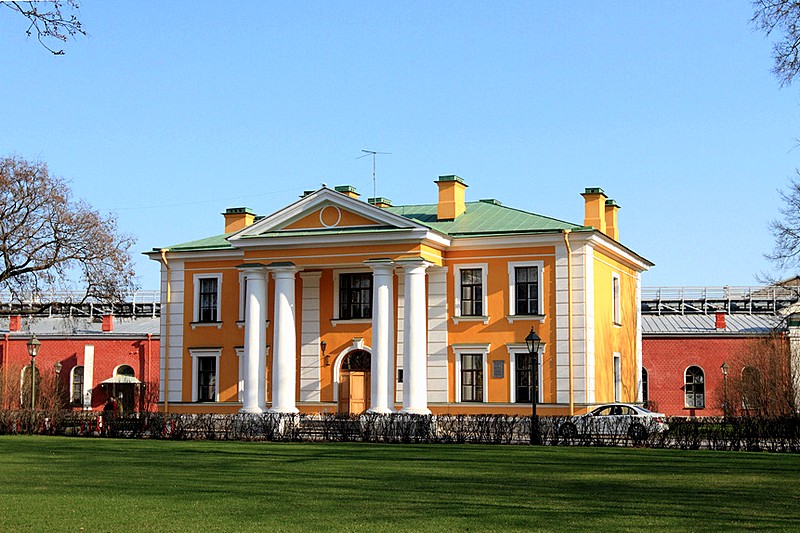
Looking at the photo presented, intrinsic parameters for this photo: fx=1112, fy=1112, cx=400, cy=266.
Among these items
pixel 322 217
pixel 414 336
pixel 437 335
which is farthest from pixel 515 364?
pixel 322 217

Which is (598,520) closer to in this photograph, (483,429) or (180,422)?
(483,429)

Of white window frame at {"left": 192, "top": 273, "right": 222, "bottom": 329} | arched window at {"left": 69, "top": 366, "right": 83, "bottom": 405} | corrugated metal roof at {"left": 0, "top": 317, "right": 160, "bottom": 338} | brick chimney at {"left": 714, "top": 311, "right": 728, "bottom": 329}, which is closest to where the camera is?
white window frame at {"left": 192, "top": 273, "right": 222, "bottom": 329}

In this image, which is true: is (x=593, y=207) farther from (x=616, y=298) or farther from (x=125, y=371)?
(x=125, y=371)

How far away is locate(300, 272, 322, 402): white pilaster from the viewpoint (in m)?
37.5

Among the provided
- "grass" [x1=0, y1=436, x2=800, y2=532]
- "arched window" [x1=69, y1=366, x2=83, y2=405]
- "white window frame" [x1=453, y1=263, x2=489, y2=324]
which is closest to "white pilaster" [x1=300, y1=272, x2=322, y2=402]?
"white window frame" [x1=453, y1=263, x2=489, y2=324]

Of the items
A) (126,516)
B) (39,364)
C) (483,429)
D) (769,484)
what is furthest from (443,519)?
(39,364)

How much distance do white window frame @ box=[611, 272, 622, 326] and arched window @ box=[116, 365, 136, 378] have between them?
24594 millimetres

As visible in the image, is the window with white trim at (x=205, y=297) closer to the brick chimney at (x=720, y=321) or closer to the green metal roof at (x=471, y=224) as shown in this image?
the green metal roof at (x=471, y=224)

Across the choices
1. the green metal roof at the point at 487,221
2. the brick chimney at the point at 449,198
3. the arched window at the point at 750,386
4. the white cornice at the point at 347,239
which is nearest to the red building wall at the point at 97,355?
the white cornice at the point at 347,239

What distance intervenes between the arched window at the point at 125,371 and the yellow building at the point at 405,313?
13818 millimetres

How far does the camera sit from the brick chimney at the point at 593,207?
38062mm

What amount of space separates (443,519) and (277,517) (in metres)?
2.06

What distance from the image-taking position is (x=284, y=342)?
35.8 meters

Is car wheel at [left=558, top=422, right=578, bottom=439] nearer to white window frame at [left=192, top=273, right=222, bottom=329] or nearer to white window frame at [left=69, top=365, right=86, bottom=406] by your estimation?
white window frame at [left=192, top=273, right=222, bottom=329]
